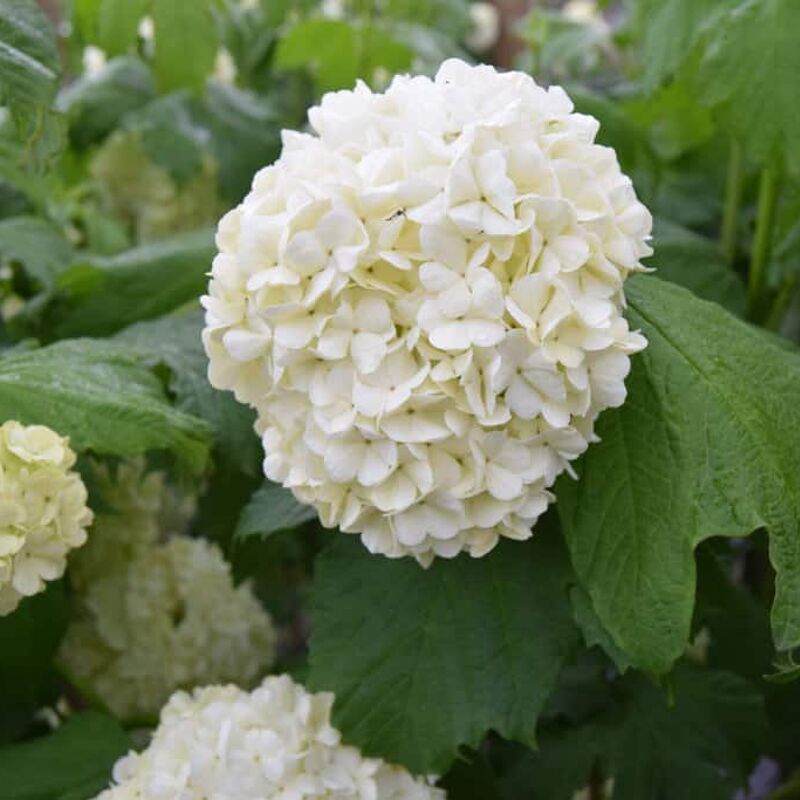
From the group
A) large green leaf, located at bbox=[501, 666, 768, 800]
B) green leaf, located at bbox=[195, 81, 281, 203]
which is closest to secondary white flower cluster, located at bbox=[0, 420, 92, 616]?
large green leaf, located at bbox=[501, 666, 768, 800]

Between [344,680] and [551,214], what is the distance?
1.28 ft

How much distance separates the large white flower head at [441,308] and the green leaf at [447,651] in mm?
147

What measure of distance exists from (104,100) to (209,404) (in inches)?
30.5

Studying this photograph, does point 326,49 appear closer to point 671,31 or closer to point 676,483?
point 671,31

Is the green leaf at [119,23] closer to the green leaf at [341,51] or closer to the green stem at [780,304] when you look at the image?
the green leaf at [341,51]

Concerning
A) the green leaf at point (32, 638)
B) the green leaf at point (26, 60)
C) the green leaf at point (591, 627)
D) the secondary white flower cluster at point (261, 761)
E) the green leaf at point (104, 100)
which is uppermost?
the green leaf at point (26, 60)

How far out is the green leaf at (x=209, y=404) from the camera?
1.18 m

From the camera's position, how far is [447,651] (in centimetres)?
105

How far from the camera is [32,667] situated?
1.19m

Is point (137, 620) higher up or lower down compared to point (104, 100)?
lower down

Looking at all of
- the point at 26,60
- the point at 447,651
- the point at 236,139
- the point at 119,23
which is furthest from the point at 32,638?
the point at 236,139

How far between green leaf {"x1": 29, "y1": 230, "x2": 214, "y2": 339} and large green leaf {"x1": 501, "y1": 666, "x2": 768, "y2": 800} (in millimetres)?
566

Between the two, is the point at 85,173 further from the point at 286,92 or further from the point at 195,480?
the point at 195,480

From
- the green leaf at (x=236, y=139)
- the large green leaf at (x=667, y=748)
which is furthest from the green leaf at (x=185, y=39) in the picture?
the large green leaf at (x=667, y=748)
